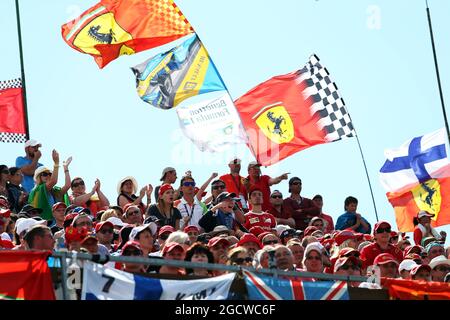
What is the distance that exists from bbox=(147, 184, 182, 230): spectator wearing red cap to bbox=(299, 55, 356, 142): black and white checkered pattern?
553 cm

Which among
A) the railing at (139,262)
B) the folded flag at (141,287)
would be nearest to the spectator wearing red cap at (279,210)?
the railing at (139,262)

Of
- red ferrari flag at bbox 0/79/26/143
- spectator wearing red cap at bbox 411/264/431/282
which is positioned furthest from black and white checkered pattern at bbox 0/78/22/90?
spectator wearing red cap at bbox 411/264/431/282

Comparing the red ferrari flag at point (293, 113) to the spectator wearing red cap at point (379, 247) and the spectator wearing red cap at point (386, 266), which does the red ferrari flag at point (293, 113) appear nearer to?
the spectator wearing red cap at point (379, 247)

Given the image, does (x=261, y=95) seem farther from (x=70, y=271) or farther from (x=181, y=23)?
(x=70, y=271)

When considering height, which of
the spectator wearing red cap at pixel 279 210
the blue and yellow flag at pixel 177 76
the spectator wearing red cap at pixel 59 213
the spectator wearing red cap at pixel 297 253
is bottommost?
the spectator wearing red cap at pixel 297 253

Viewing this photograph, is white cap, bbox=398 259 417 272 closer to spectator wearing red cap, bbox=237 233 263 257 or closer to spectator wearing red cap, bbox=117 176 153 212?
spectator wearing red cap, bbox=237 233 263 257

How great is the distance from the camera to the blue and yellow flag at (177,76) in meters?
23.4

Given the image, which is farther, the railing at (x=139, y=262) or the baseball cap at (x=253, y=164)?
the baseball cap at (x=253, y=164)

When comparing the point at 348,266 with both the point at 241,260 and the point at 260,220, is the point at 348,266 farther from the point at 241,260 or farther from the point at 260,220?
the point at 260,220

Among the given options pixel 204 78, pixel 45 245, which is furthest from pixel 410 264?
pixel 204 78

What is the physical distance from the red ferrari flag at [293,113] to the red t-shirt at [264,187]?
102 centimetres

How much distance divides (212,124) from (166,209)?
3.65m

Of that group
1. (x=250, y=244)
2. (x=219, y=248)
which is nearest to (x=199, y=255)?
(x=219, y=248)

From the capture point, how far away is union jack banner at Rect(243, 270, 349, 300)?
1271 centimetres
